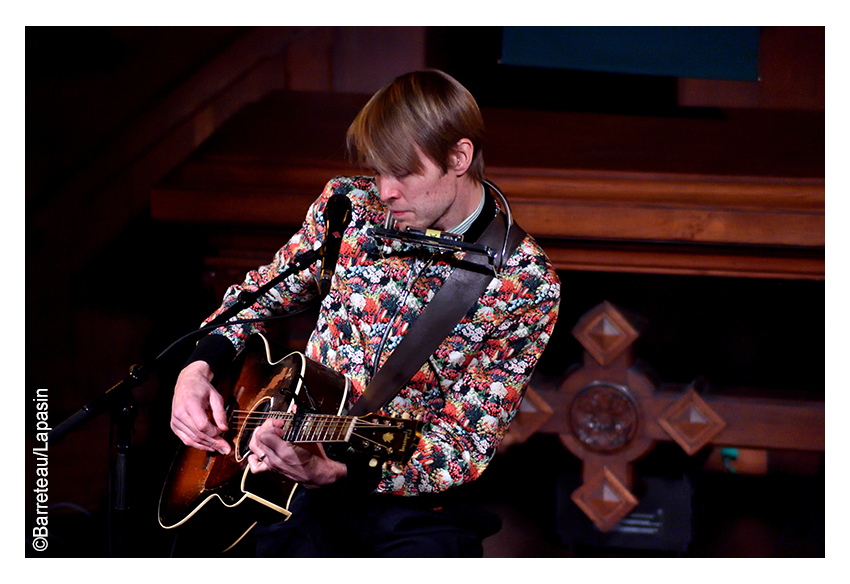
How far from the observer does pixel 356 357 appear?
5.79 ft

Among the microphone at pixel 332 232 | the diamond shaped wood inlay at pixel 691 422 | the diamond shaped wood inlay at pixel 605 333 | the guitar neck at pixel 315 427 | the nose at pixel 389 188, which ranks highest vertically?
the nose at pixel 389 188

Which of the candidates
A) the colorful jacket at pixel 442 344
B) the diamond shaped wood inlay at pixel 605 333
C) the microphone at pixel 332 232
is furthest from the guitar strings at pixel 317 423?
A: the diamond shaped wood inlay at pixel 605 333

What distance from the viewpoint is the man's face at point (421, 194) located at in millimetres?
1611

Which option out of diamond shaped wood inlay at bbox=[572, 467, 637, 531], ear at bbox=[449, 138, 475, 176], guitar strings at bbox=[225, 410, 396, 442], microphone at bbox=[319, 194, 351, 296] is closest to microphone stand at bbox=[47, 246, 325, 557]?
microphone at bbox=[319, 194, 351, 296]

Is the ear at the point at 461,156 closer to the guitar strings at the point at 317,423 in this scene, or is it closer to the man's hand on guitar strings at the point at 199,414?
the guitar strings at the point at 317,423

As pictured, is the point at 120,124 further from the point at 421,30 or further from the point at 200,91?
the point at 421,30

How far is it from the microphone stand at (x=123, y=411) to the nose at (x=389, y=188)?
9.4 inches

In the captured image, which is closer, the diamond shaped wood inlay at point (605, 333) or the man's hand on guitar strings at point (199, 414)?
the man's hand on guitar strings at point (199, 414)

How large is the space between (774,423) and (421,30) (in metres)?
1.69

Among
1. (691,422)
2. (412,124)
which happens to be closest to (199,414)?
(412,124)

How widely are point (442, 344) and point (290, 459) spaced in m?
0.45

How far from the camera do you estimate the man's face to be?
1611 millimetres

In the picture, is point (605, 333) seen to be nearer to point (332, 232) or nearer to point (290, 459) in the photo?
point (332, 232)
